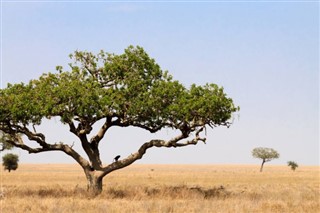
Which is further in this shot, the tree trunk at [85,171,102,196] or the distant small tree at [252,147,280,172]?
the distant small tree at [252,147,280,172]

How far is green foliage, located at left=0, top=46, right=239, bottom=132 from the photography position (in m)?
31.9

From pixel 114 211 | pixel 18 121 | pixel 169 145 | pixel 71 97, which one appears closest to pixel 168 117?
pixel 169 145

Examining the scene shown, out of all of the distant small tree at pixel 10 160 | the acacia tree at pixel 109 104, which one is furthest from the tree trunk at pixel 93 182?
the distant small tree at pixel 10 160

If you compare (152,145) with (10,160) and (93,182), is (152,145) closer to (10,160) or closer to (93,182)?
(93,182)

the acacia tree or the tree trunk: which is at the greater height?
the acacia tree

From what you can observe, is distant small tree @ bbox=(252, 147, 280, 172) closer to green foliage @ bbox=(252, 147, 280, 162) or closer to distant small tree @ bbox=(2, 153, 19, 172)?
green foliage @ bbox=(252, 147, 280, 162)

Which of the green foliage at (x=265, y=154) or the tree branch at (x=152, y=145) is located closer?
the tree branch at (x=152, y=145)

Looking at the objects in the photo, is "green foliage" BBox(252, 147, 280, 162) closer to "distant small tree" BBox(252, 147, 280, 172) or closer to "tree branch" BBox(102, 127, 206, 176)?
"distant small tree" BBox(252, 147, 280, 172)

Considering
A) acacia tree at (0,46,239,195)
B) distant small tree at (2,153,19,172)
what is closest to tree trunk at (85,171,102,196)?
acacia tree at (0,46,239,195)

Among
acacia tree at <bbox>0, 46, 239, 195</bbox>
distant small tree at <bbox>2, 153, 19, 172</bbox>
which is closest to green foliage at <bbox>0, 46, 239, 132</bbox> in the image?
acacia tree at <bbox>0, 46, 239, 195</bbox>

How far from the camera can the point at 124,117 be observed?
111ft

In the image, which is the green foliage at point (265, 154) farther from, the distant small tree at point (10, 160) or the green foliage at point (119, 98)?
the green foliage at point (119, 98)

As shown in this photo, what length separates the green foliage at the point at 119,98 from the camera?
31.9 m

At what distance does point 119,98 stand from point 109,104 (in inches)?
33.5
